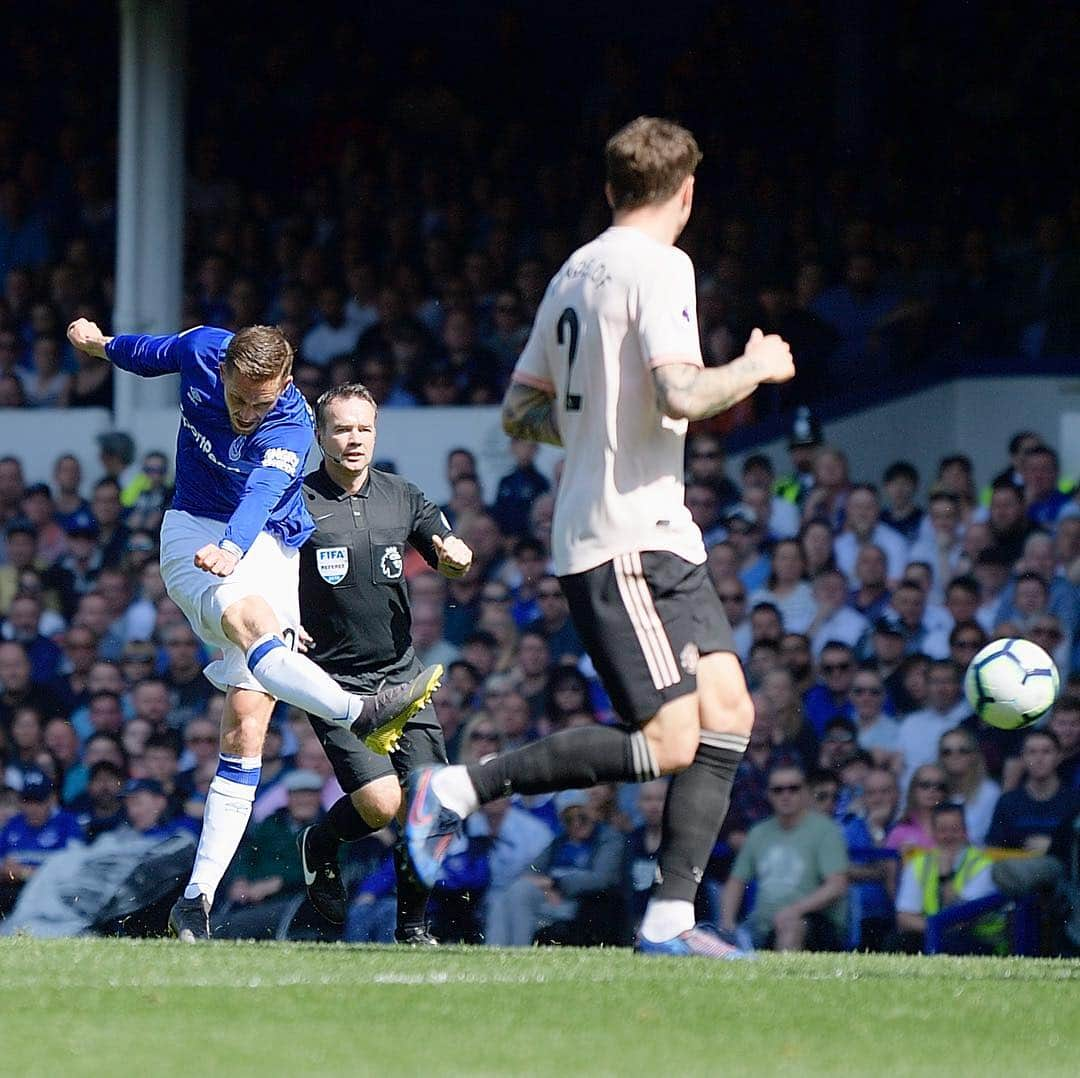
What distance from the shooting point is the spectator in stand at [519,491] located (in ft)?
38.8

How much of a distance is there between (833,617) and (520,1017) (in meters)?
6.13

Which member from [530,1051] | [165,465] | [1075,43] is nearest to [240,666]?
[530,1051]

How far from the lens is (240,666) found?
7.03 metres

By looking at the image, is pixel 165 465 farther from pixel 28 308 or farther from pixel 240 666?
pixel 240 666

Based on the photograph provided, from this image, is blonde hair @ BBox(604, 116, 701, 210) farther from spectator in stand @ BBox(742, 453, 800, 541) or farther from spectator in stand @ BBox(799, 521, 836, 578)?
spectator in stand @ BBox(742, 453, 800, 541)

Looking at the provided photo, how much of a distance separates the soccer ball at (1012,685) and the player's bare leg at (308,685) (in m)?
1.98

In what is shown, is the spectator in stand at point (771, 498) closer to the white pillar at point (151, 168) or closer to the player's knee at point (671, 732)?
the white pillar at point (151, 168)

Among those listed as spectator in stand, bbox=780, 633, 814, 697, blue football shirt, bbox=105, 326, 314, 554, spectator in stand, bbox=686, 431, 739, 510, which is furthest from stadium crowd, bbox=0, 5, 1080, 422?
blue football shirt, bbox=105, 326, 314, 554

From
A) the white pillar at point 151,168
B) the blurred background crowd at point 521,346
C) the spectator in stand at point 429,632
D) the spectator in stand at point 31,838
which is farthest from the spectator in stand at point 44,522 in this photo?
the spectator in stand at point 429,632

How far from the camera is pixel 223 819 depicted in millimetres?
7051

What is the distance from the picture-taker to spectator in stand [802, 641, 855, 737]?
33.8ft

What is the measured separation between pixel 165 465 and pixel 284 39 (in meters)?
4.77

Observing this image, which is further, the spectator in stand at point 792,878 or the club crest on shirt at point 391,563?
the spectator in stand at point 792,878

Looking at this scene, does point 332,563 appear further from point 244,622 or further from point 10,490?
point 10,490
